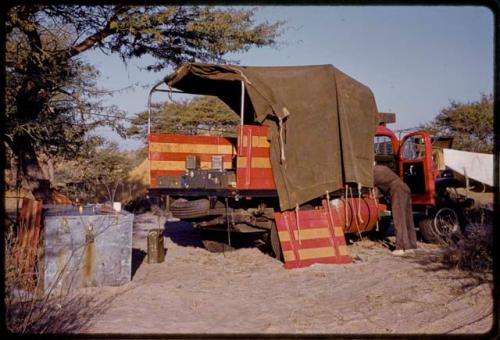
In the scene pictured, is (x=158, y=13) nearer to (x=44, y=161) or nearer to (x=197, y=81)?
(x=197, y=81)

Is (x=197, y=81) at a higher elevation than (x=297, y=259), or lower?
higher

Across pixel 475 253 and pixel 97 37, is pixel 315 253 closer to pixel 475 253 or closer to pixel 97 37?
pixel 475 253

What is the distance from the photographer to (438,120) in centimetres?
2945

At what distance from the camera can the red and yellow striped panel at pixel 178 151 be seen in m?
9.01

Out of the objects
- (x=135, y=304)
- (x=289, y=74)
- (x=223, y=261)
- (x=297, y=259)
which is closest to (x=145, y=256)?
(x=223, y=261)

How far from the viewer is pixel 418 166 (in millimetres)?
10320

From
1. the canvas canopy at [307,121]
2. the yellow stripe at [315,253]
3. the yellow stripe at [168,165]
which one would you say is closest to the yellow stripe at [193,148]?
the yellow stripe at [168,165]

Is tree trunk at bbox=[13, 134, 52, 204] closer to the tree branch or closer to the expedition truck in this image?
the tree branch

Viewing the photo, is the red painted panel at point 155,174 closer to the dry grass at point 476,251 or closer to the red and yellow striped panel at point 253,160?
the red and yellow striped panel at point 253,160

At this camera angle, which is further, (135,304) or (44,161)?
(44,161)

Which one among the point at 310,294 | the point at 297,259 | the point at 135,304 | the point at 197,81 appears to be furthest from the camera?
the point at 197,81

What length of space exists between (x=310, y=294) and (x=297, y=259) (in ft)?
5.68

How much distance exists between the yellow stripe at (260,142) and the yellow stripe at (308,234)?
4.57 ft

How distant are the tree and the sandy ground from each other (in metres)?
19.0
